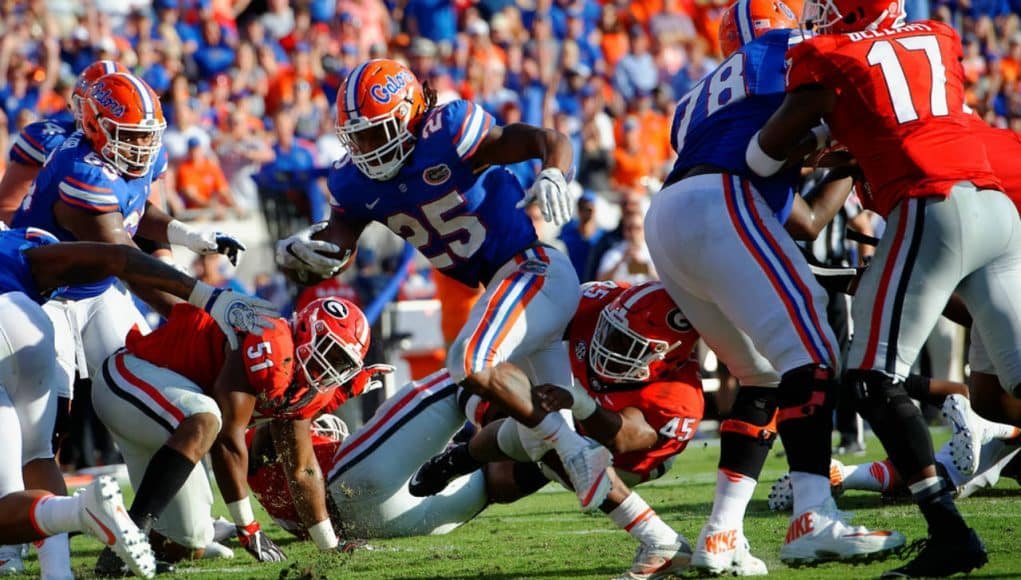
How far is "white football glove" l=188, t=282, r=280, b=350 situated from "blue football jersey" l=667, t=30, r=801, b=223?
1413mm

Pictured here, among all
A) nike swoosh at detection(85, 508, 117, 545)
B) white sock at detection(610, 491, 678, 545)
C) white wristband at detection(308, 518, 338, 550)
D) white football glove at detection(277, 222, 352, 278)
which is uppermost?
white football glove at detection(277, 222, 352, 278)

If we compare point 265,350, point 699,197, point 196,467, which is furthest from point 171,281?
point 699,197

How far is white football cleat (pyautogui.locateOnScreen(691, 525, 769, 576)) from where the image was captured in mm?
3959

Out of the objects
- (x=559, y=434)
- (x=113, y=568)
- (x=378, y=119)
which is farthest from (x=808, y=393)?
(x=113, y=568)

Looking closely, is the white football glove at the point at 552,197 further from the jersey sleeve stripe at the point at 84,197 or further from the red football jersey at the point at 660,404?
the jersey sleeve stripe at the point at 84,197

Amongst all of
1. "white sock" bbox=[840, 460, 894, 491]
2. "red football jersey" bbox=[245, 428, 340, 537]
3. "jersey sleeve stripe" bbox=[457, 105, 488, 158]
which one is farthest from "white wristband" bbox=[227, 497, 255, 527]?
"white sock" bbox=[840, 460, 894, 491]

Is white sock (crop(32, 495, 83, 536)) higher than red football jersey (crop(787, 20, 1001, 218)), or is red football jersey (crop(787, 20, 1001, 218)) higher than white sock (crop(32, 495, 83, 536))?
red football jersey (crop(787, 20, 1001, 218))

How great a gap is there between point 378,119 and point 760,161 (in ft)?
4.50

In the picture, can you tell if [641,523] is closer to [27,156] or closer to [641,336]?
[641,336]

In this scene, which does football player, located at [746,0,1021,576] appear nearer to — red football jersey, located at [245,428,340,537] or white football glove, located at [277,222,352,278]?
white football glove, located at [277,222,352,278]

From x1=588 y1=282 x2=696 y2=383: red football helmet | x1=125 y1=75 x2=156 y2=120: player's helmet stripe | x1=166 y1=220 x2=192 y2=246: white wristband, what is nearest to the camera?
x1=588 y1=282 x2=696 y2=383: red football helmet

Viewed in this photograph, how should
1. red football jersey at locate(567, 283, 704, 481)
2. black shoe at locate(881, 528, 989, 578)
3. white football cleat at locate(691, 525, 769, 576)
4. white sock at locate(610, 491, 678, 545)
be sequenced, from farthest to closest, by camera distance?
1. red football jersey at locate(567, 283, 704, 481)
2. white sock at locate(610, 491, 678, 545)
3. white football cleat at locate(691, 525, 769, 576)
4. black shoe at locate(881, 528, 989, 578)

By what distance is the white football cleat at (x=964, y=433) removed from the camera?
5.03 m

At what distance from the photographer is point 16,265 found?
170 inches
